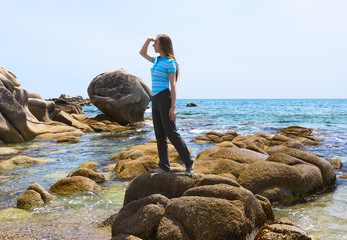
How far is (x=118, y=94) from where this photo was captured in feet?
81.4

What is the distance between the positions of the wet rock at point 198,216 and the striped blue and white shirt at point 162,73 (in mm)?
1622

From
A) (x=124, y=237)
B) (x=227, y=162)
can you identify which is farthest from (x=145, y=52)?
(x=227, y=162)

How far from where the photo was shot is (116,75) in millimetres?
25406

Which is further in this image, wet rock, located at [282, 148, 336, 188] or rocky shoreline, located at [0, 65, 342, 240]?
wet rock, located at [282, 148, 336, 188]

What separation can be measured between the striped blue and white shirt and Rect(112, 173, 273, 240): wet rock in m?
1.62

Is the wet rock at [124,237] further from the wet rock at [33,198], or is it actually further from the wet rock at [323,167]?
the wet rock at [323,167]

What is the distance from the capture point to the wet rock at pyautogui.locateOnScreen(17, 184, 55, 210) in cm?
593

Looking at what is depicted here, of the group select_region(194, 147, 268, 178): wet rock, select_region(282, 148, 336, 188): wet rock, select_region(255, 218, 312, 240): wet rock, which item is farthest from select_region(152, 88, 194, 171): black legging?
select_region(282, 148, 336, 188): wet rock

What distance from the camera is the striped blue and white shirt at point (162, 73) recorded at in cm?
473

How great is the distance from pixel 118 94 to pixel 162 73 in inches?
808

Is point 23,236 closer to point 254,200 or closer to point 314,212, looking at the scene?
point 254,200

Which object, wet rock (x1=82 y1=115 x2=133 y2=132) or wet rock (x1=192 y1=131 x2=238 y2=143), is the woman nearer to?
wet rock (x1=192 y1=131 x2=238 y2=143)

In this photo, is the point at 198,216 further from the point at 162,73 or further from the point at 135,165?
the point at 135,165

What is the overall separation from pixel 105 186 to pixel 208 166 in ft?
8.39
